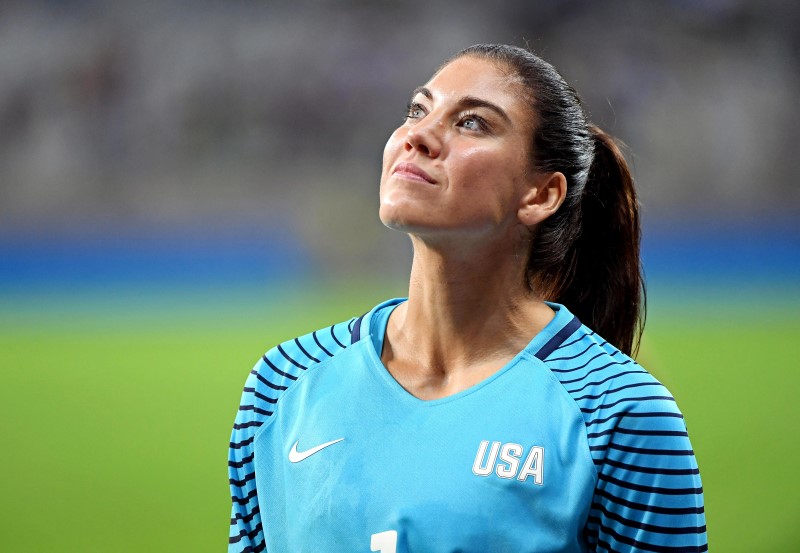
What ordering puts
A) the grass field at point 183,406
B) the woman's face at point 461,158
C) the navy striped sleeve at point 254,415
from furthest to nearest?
the grass field at point 183,406
the navy striped sleeve at point 254,415
the woman's face at point 461,158

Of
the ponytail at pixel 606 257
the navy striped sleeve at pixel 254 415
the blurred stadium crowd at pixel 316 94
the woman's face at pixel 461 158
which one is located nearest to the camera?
the woman's face at pixel 461 158

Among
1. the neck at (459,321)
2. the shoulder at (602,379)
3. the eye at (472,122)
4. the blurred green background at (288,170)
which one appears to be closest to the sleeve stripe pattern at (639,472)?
the shoulder at (602,379)

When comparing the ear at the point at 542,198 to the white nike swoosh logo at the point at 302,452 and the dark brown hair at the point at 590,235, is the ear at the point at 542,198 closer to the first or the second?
the dark brown hair at the point at 590,235

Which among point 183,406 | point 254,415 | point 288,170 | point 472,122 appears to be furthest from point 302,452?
point 288,170

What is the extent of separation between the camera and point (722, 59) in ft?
19.8

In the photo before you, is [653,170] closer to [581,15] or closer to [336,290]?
[581,15]

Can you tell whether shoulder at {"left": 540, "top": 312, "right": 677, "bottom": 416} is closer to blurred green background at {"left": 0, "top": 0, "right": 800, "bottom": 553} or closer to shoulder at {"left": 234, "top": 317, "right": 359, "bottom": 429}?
shoulder at {"left": 234, "top": 317, "right": 359, "bottom": 429}

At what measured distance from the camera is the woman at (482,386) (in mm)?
1214

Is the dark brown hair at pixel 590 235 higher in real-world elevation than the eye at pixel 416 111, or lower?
lower

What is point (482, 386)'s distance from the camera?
1.32 m

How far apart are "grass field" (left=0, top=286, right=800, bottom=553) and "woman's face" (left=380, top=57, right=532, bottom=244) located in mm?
2219

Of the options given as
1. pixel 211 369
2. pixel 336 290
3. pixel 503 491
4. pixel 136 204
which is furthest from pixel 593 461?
pixel 136 204

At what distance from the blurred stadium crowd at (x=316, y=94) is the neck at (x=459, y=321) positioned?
4351mm

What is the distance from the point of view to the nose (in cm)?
135
